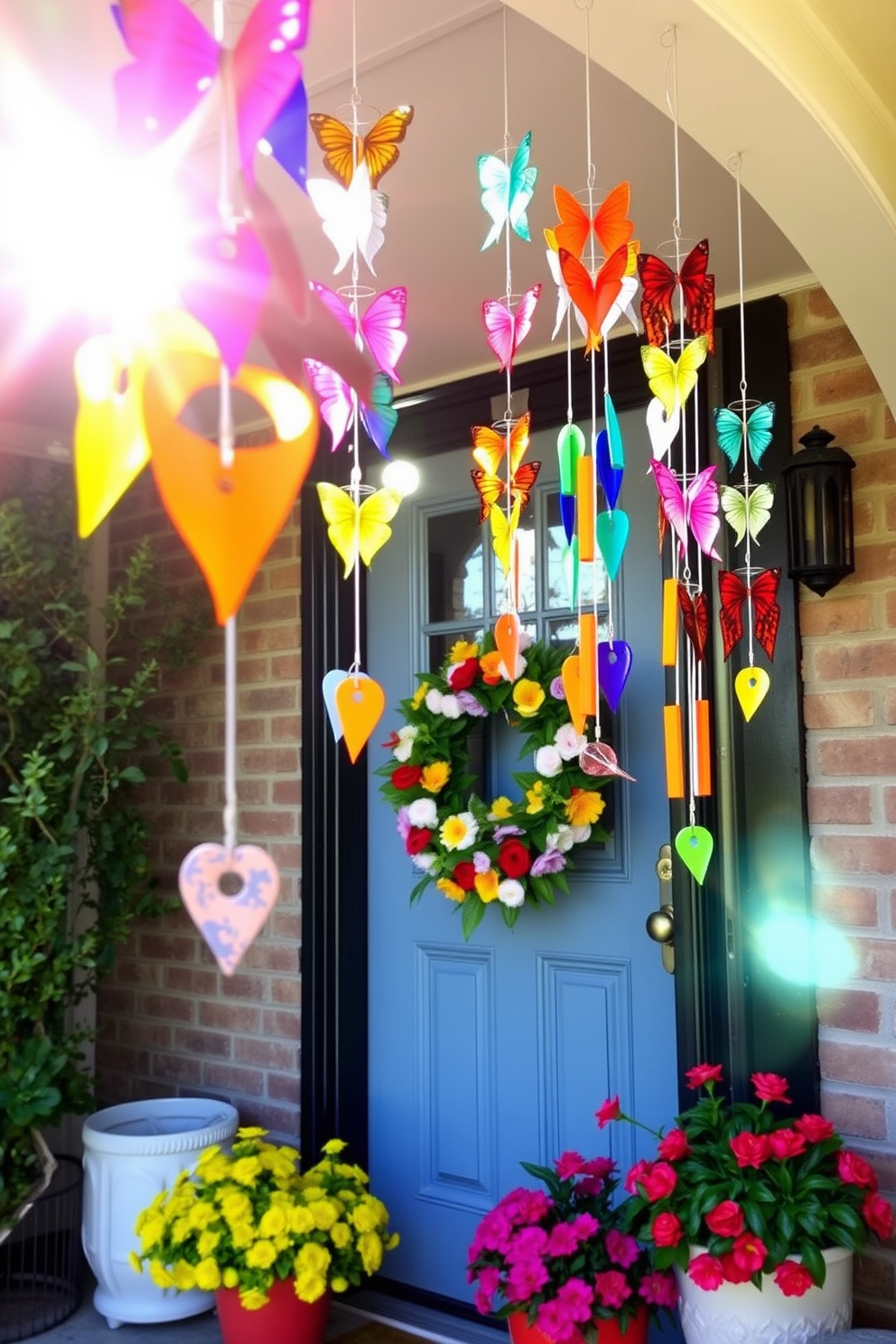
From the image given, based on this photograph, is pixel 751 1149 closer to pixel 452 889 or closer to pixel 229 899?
pixel 452 889

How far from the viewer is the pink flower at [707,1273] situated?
5.75ft

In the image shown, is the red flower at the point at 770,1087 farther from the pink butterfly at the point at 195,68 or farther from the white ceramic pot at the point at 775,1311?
the pink butterfly at the point at 195,68

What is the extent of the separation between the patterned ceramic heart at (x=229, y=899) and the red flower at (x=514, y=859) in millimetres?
1804

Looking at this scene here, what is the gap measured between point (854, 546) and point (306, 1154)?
1890 millimetres

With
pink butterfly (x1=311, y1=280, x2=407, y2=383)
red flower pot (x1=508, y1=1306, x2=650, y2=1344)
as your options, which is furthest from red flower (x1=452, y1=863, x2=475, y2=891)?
pink butterfly (x1=311, y1=280, x2=407, y2=383)

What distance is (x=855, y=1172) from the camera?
183 cm

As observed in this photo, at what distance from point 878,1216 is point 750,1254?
22cm

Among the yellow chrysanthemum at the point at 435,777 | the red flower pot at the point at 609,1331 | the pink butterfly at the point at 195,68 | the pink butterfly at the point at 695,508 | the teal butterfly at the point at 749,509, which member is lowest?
the red flower pot at the point at 609,1331

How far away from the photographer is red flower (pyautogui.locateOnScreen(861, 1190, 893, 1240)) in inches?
70.7

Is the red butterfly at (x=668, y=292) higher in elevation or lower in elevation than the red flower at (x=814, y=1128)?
higher

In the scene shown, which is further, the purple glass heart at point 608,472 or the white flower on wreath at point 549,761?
the white flower on wreath at point 549,761

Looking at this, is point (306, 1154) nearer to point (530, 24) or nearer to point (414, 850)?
point (414, 850)

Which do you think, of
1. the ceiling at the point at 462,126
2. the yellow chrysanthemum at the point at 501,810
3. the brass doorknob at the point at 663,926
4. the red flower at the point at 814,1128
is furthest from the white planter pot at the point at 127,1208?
the ceiling at the point at 462,126

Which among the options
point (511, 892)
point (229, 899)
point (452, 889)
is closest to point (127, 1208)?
point (452, 889)
